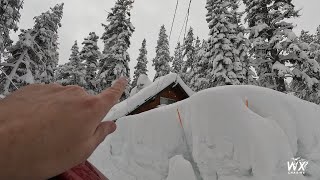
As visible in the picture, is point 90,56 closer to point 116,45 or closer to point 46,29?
point 116,45

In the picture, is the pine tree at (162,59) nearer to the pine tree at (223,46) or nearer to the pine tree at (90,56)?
the pine tree at (90,56)

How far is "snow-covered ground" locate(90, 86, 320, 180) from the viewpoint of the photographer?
23.4 feet

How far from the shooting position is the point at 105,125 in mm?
967

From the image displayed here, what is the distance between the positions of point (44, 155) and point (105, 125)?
244 millimetres

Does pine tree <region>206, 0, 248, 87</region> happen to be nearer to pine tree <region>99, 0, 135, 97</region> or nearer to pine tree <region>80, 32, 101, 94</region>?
pine tree <region>99, 0, 135, 97</region>

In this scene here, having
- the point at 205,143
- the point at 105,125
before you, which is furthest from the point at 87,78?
the point at 105,125

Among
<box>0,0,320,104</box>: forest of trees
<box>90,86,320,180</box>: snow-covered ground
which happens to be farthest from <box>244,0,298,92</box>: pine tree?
<box>90,86,320,180</box>: snow-covered ground

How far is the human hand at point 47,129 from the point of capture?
736 millimetres

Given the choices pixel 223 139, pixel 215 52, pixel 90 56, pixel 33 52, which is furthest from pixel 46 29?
pixel 223 139

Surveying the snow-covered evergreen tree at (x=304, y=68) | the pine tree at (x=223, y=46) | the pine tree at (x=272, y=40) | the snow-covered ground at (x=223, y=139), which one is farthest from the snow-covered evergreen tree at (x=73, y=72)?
the snow-covered ground at (x=223, y=139)

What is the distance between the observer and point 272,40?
742 inches

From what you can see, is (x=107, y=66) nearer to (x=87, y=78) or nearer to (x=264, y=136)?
(x=87, y=78)

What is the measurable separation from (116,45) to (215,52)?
897cm

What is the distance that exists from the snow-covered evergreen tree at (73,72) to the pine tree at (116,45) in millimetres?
2202
